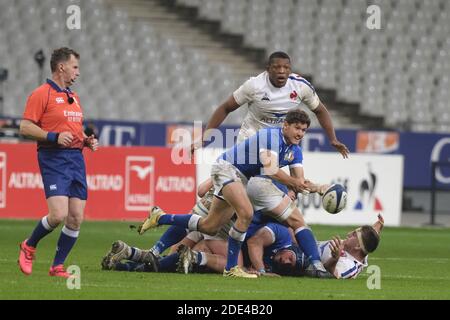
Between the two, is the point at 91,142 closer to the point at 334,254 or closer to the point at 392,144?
the point at 334,254

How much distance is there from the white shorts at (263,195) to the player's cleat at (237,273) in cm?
71

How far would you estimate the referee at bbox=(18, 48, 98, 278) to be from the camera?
1048 centimetres

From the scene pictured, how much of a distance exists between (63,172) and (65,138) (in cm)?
36

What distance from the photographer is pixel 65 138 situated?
1035 cm

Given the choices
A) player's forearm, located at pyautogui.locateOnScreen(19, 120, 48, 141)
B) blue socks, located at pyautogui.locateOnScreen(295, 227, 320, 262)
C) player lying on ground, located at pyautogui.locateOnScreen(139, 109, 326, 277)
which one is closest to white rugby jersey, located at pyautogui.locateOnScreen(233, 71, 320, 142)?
player lying on ground, located at pyautogui.locateOnScreen(139, 109, 326, 277)

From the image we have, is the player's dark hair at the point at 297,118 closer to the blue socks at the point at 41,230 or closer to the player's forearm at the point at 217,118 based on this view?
the player's forearm at the point at 217,118

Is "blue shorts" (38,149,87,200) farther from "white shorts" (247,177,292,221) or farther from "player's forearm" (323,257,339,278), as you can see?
"player's forearm" (323,257,339,278)

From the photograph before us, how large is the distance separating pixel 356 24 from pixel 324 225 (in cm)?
990

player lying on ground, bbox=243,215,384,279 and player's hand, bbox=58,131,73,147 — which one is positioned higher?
player's hand, bbox=58,131,73,147

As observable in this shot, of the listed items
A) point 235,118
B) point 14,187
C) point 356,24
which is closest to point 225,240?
point 14,187

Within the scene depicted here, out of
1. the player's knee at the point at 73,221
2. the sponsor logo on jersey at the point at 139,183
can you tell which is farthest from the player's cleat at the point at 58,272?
the sponsor logo on jersey at the point at 139,183

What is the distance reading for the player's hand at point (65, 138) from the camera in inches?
407

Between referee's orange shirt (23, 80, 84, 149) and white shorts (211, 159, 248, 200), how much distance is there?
1.40 meters

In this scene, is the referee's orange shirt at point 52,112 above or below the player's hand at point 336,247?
above
